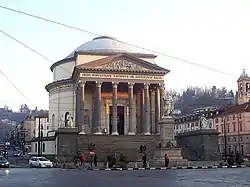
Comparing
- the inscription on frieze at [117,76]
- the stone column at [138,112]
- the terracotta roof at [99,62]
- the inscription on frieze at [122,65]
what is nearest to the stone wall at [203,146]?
the inscription on frieze at [117,76]

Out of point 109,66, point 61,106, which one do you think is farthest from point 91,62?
point 61,106

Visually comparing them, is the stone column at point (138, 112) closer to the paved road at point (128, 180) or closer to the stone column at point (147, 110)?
the stone column at point (147, 110)

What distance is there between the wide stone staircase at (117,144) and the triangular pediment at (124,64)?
11461 millimetres

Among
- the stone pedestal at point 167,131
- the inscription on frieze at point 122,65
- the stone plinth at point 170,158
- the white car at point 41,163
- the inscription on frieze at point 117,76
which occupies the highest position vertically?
the inscription on frieze at point 122,65

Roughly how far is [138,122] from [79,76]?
12.8 meters

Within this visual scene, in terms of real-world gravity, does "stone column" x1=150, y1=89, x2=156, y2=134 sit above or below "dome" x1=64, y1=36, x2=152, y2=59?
below

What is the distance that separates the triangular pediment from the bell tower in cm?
4411

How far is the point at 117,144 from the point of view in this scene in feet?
193

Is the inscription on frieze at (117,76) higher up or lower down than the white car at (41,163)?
higher up

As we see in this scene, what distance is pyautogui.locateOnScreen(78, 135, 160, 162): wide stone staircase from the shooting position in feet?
181

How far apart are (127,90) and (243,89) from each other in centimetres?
4942

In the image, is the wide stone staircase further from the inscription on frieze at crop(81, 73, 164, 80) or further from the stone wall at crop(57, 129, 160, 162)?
A: the inscription on frieze at crop(81, 73, 164, 80)

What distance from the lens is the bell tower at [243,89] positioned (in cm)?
10669

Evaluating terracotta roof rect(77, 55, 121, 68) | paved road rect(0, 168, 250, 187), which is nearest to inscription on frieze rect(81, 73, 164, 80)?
terracotta roof rect(77, 55, 121, 68)
